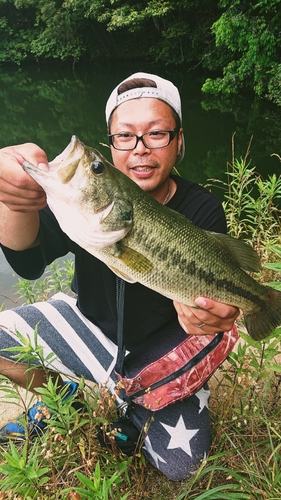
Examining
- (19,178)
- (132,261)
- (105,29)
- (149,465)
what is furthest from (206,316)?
(105,29)

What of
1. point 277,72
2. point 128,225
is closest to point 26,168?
point 128,225

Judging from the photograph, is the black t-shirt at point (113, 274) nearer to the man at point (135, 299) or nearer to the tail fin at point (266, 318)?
the man at point (135, 299)

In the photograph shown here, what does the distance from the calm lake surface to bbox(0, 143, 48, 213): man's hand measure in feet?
9.85

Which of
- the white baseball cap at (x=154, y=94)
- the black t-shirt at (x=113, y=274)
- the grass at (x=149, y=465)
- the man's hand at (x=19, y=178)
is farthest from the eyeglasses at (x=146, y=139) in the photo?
the grass at (x=149, y=465)

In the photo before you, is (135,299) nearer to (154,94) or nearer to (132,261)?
(132,261)

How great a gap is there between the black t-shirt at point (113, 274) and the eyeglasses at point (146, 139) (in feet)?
1.24

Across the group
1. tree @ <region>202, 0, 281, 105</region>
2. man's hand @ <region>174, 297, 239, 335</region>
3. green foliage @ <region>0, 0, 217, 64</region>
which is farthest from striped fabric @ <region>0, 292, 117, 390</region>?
green foliage @ <region>0, 0, 217, 64</region>

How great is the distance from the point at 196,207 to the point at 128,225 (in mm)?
889

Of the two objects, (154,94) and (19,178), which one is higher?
(154,94)

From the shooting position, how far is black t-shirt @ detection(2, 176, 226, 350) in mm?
2432

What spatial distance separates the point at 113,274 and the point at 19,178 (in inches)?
41.7

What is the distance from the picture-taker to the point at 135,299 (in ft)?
8.34

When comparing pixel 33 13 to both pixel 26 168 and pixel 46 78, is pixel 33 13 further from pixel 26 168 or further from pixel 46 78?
pixel 26 168

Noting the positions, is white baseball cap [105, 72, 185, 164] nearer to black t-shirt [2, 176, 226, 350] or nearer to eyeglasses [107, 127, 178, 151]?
eyeglasses [107, 127, 178, 151]
